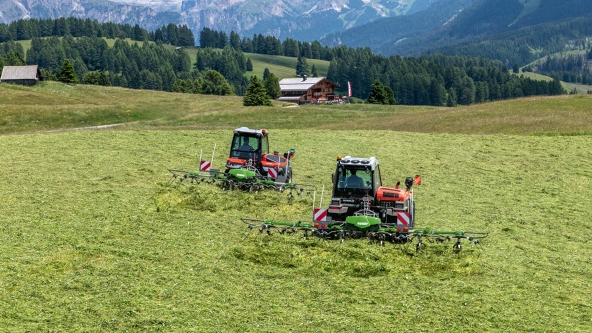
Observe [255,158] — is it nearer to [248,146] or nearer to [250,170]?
[248,146]

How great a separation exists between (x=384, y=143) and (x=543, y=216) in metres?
16.9

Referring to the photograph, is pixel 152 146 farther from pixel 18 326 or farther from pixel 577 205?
pixel 18 326

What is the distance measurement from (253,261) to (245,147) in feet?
39.1

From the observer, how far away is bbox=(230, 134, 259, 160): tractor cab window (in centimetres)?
2881

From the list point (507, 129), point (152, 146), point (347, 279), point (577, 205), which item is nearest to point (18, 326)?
point (347, 279)

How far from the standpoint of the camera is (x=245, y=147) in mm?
28953

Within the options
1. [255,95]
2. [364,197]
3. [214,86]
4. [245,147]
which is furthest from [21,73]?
[364,197]

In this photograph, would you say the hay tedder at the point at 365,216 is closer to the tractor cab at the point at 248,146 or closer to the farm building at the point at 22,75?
the tractor cab at the point at 248,146

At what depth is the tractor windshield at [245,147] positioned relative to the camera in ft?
94.5

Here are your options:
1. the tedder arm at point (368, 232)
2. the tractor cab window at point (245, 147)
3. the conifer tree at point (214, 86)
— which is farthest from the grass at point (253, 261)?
the conifer tree at point (214, 86)

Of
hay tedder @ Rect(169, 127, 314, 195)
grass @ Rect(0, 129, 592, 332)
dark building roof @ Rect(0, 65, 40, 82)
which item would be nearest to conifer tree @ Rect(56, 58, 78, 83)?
dark building roof @ Rect(0, 65, 40, 82)

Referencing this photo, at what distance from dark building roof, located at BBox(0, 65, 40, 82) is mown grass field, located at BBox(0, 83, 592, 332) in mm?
89090

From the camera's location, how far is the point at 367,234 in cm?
1919

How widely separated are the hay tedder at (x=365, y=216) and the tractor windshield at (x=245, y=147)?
8111 mm
